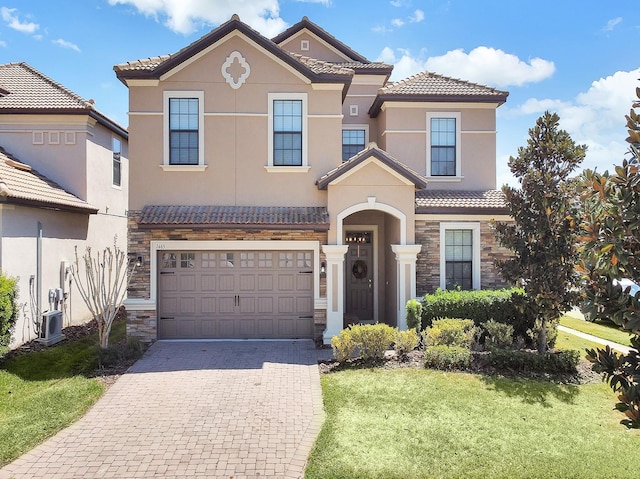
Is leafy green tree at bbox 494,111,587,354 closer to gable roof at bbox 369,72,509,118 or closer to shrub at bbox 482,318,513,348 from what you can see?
shrub at bbox 482,318,513,348

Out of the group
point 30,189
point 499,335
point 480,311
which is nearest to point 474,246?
point 480,311

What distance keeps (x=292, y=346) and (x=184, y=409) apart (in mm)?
4363

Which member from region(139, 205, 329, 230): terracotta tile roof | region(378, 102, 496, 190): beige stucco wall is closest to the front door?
region(139, 205, 329, 230): terracotta tile roof

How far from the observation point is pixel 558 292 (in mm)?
9945

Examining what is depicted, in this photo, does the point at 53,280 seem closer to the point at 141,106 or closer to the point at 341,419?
the point at 141,106

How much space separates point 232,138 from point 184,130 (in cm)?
138

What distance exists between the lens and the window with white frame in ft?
50.0

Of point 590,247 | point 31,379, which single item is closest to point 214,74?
point 31,379

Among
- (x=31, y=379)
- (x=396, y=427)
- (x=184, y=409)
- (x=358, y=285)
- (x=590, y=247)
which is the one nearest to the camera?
(x=590, y=247)

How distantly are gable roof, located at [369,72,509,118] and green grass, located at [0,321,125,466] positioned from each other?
11649 mm

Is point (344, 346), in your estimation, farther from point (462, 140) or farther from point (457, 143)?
point (462, 140)

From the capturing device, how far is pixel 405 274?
12570mm

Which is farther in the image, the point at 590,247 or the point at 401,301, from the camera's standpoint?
the point at 401,301

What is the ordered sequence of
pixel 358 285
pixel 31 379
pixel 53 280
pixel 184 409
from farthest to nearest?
pixel 358 285, pixel 53 280, pixel 31 379, pixel 184 409
